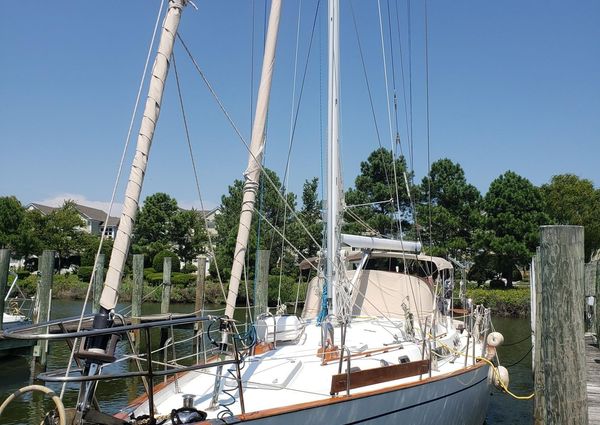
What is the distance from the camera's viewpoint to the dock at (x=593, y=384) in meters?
7.32

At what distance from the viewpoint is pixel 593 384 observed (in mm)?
8930

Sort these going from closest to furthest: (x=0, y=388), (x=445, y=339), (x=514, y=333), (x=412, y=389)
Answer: (x=412, y=389) → (x=445, y=339) → (x=0, y=388) → (x=514, y=333)

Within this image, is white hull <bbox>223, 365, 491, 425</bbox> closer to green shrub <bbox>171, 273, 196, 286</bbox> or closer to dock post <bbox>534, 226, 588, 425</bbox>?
dock post <bbox>534, 226, 588, 425</bbox>

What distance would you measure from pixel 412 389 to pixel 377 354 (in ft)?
3.96

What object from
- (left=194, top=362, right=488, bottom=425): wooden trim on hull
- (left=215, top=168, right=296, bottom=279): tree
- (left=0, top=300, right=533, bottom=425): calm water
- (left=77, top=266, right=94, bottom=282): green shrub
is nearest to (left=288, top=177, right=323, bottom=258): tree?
(left=215, top=168, right=296, bottom=279): tree

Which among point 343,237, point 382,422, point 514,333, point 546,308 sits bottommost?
point 514,333

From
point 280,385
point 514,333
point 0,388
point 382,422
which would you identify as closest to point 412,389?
point 382,422

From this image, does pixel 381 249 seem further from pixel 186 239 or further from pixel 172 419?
pixel 186 239

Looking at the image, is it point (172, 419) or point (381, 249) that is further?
point (381, 249)

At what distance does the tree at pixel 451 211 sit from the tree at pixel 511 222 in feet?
4.16

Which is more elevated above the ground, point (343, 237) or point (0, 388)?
point (343, 237)

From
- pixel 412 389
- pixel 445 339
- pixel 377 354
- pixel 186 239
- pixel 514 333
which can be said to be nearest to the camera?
pixel 412 389

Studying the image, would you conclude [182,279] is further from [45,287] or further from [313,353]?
[313,353]

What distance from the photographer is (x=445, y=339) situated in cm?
1145
